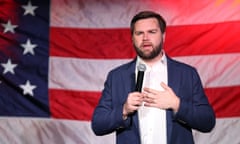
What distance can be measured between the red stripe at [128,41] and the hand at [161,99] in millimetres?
1025

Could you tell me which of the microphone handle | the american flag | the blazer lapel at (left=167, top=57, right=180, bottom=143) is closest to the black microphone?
the microphone handle

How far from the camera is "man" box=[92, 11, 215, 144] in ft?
3.89

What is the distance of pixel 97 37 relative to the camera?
2273 mm

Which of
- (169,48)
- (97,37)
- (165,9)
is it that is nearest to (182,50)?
(169,48)

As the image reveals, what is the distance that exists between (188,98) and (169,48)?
3.11ft

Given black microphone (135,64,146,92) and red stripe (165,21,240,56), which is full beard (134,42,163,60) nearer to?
black microphone (135,64,146,92)

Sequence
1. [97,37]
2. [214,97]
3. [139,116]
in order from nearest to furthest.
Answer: [139,116]
[214,97]
[97,37]

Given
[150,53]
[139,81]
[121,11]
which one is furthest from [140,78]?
[121,11]

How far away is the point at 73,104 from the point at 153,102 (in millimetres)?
1101

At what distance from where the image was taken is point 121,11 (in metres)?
2.28

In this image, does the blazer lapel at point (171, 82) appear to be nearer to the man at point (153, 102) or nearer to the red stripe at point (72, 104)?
the man at point (153, 102)

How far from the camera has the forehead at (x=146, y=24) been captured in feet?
4.18

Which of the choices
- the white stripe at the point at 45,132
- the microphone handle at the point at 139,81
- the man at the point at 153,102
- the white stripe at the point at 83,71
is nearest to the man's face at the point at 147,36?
the man at the point at 153,102

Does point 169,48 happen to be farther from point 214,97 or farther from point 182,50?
point 214,97
